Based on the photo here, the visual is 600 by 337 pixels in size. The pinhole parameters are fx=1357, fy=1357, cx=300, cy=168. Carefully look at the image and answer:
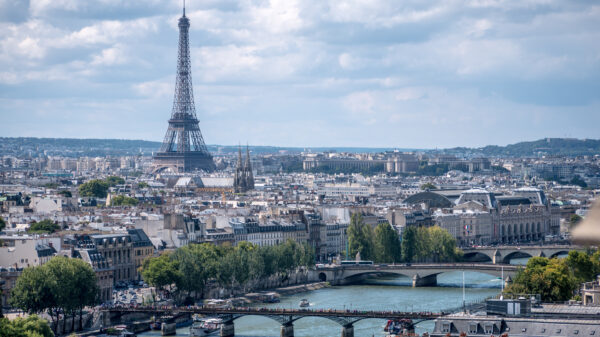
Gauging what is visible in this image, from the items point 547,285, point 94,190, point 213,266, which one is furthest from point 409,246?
point 94,190

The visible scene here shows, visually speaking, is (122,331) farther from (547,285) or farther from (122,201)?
(122,201)

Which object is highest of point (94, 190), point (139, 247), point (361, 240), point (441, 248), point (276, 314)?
point (94, 190)

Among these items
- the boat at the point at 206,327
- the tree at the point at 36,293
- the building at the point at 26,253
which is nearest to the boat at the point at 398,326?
the boat at the point at 206,327

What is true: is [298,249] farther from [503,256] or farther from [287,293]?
[503,256]

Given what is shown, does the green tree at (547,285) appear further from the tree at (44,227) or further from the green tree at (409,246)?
the green tree at (409,246)

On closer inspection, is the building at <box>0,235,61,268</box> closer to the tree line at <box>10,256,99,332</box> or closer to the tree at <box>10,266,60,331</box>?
the tree line at <box>10,256,99,332</box>

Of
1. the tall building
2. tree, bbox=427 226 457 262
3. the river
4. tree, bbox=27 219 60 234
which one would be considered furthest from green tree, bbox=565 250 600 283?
the tall building
